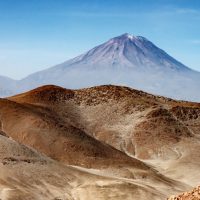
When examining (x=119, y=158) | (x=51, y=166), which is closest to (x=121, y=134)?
(x=119, y=158)

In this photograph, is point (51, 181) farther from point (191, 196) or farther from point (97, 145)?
point (191, 196)

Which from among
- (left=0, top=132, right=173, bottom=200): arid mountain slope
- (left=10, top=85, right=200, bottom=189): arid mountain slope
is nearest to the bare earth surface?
(left=0, top=132, right=173, bottom=200): arid mountain slope

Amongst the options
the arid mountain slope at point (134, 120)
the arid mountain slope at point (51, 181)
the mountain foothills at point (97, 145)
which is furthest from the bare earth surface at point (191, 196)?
the arid mountain slope at point (134, 120)

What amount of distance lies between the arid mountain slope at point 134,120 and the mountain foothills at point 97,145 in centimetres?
18

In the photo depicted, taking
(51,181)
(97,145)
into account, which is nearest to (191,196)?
(51,181)

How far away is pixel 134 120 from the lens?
113 meters

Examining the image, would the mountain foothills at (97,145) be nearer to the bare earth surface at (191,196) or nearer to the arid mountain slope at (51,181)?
the arid mountain slope at (51,181)

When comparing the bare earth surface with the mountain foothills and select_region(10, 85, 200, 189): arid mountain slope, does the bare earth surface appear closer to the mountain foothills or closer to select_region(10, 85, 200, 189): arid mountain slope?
the mountain foothills

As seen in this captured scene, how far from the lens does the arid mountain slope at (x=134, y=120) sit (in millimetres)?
100375

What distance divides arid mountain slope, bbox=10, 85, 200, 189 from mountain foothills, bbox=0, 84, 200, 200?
182 millimetres

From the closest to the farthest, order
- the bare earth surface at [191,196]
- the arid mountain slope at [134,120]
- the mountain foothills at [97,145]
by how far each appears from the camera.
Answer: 1. the bare earth surface at [191,196]
2. the mountain foothills at [97,145]
3. the arid mountain slope at [134,120]

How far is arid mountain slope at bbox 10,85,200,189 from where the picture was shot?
100 m

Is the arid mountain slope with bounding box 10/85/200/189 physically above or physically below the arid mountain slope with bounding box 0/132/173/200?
above

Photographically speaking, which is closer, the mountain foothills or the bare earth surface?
the bare earth surface
